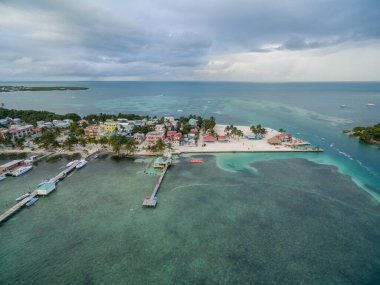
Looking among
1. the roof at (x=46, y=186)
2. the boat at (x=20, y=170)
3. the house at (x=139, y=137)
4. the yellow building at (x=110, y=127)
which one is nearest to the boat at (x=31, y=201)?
the roof at (x=46, y=186)

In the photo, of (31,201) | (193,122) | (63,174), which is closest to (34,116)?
(63,174)

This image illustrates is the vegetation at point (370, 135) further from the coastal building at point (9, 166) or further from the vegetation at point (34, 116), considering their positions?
the vegetation at point (34, 116)

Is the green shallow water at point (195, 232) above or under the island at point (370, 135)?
under

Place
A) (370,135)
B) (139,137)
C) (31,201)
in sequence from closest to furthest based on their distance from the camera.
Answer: (31,201)
(370,135)
(139,137)

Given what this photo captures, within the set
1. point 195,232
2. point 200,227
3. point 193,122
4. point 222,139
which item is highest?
point 193,122

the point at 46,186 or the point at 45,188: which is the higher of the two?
the point at 46,186

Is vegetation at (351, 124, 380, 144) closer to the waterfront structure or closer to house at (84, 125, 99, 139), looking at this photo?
the waterfront structure

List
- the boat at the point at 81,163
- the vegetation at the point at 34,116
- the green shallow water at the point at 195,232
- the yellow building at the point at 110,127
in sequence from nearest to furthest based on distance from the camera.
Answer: the green shallow water at the point at 195,232 → the boat at the point at 81,163 → the yellow building at the point at 110,127 → the vegetation at the point at 34,116

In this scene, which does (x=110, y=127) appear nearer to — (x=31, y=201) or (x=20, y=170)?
(x=20, y=170)

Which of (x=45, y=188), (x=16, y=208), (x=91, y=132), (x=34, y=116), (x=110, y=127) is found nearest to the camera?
(x=16, y=208)
